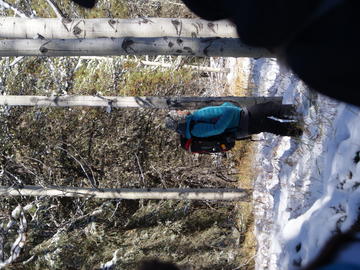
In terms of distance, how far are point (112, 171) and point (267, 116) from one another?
3.12m

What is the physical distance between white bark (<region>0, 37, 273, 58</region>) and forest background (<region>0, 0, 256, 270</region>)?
3335 mm

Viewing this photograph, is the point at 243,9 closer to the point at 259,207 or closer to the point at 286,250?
the point at 286,250

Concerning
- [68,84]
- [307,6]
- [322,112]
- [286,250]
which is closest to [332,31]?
[307,6]

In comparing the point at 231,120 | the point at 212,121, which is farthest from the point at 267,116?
the point at 212,121

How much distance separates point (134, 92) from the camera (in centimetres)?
657

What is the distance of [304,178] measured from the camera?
436 cm

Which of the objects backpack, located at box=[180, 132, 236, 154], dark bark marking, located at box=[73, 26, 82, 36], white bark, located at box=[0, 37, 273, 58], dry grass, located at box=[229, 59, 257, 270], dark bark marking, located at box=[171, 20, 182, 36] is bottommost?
dry grass, located at box=[229, 59, 257, 270]

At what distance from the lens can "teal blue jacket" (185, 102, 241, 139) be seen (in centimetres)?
363

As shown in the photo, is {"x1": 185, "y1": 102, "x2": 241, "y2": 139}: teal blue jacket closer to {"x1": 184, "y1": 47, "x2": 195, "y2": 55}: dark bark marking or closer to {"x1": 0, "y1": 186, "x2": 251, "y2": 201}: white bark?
{"x1": 184, "y1": 47, "x2": 195, "y2": 55}: dark bark marking

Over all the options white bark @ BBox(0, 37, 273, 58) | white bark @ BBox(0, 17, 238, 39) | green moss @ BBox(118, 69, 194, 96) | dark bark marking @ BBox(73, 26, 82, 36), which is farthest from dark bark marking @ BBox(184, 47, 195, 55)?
green moss @ BBox(118, 69, 194, 96)

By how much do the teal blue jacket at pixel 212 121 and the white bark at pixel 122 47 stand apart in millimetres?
1230

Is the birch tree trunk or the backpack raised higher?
the birch tree trunk

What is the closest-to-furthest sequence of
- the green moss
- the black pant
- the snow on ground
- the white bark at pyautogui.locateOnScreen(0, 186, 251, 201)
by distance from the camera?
the snow on ground, the black pant, the white bark at pyautogui.locateOnScreen(0, 186, 251, 201), the green moss

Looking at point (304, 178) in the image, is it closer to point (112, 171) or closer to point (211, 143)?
point (211, 143)
